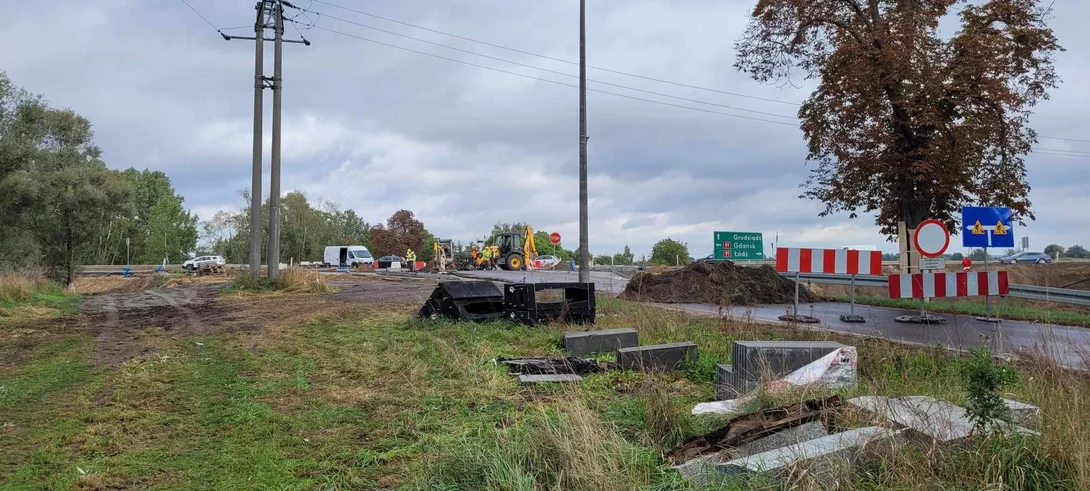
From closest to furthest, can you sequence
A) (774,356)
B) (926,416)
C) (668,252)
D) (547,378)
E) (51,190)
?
1. (926,416)
2. (774,356)
3. (547,378)
4. (51,190)
5. (668,252)

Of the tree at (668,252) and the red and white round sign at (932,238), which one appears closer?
the red and white round sign at (932,238)

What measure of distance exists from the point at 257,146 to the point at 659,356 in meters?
19.4

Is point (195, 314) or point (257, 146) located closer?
point (195, 314)

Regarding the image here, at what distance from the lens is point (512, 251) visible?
152ft

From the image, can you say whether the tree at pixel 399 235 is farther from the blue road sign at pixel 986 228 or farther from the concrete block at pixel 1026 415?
the concrete block at pixel 1026 415

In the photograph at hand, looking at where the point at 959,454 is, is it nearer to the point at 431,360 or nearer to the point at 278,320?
the point at 431,360

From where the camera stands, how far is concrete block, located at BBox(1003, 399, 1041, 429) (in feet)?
11.6

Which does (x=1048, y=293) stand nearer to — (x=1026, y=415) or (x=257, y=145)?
(x=1026, y=415)

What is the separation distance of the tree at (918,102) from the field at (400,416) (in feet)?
41.0

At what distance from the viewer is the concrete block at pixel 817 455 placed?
3174 millimetres

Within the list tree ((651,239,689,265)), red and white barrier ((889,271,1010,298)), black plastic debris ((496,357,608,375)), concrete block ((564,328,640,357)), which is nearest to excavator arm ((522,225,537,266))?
tree ((651,239,689,265))

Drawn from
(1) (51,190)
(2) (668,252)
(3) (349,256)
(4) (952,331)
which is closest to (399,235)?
(3) (349,256)

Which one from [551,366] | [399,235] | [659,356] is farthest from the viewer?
[399,235]

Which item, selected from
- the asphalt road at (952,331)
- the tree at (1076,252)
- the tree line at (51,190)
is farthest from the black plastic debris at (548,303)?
the tree at (1076,252)
